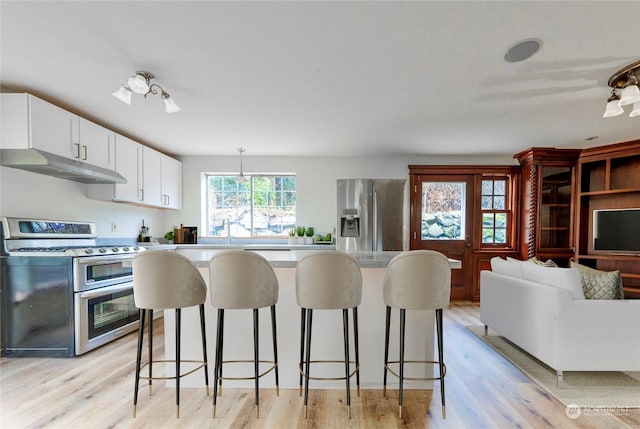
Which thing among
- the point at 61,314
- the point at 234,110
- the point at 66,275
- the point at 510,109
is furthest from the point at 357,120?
the point at 61,314

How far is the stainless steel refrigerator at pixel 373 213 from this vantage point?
434 centimetres

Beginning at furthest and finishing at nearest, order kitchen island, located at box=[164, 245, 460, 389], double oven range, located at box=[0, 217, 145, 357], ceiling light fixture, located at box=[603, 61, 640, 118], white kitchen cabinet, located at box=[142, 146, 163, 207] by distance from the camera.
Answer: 1. white kitchen cabinet, located at box=[142, 146, 163, 207]
2. double oven range, located at box=[0, 217, 145, 357]
3. kitchen island, located at box=[164, 245, 460, 389]
4. ceiling light fixture, located at box=[603, 61, 640, 118]

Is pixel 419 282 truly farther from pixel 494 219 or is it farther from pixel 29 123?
pixel 494 219

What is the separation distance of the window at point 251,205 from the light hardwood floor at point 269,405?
2.87 m

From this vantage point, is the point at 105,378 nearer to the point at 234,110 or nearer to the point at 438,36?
the point at 234,110

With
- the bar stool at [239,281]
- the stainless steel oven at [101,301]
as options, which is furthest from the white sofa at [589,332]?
the stainless steel oven at [101,301]

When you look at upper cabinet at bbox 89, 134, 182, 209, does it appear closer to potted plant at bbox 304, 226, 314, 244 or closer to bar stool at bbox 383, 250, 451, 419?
potted plant at bbox 304, 226, 314, 244

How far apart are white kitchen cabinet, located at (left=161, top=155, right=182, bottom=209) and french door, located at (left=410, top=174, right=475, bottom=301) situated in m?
3.89

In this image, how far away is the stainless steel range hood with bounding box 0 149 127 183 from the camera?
2404mm

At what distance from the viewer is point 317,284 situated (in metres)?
1.71

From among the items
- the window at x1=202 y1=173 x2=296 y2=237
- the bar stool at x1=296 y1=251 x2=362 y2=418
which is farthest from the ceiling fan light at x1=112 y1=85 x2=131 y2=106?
the window at x1=202 y1=173 x2=296 y2=237

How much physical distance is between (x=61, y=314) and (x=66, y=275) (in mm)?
348

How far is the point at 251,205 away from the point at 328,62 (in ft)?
11.4

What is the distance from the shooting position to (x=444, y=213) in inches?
195
